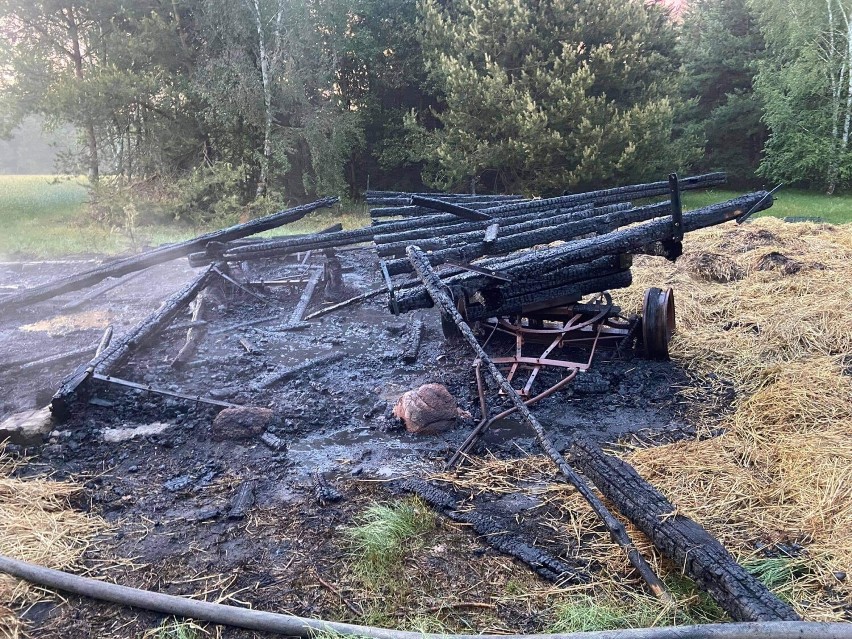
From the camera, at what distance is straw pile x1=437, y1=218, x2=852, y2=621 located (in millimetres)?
3486

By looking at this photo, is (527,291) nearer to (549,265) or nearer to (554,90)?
(549,265)

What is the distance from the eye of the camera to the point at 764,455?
15.0ft

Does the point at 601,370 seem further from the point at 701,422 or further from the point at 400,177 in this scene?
the point at 400,177

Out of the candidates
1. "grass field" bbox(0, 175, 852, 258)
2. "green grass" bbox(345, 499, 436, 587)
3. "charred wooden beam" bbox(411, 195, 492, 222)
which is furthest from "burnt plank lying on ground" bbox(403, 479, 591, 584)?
"grass field" bbox(0, 175, 852, 258)

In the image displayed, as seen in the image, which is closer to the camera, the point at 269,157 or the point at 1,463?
the point at 1,463

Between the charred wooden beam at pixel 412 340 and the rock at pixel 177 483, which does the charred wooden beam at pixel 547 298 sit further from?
the rock at pixel 177 483

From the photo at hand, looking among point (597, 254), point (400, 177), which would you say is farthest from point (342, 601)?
point (400, 177)

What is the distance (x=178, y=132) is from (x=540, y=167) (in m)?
12.6

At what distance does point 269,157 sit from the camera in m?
20.1

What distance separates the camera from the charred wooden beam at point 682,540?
109 inches

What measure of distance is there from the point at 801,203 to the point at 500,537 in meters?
19.9

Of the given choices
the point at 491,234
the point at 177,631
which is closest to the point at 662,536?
the point at 177,631

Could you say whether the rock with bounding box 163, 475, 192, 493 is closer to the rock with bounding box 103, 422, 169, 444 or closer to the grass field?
the rock with bounding box 103, 422, 169, 444

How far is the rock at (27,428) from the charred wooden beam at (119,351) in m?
0.13
